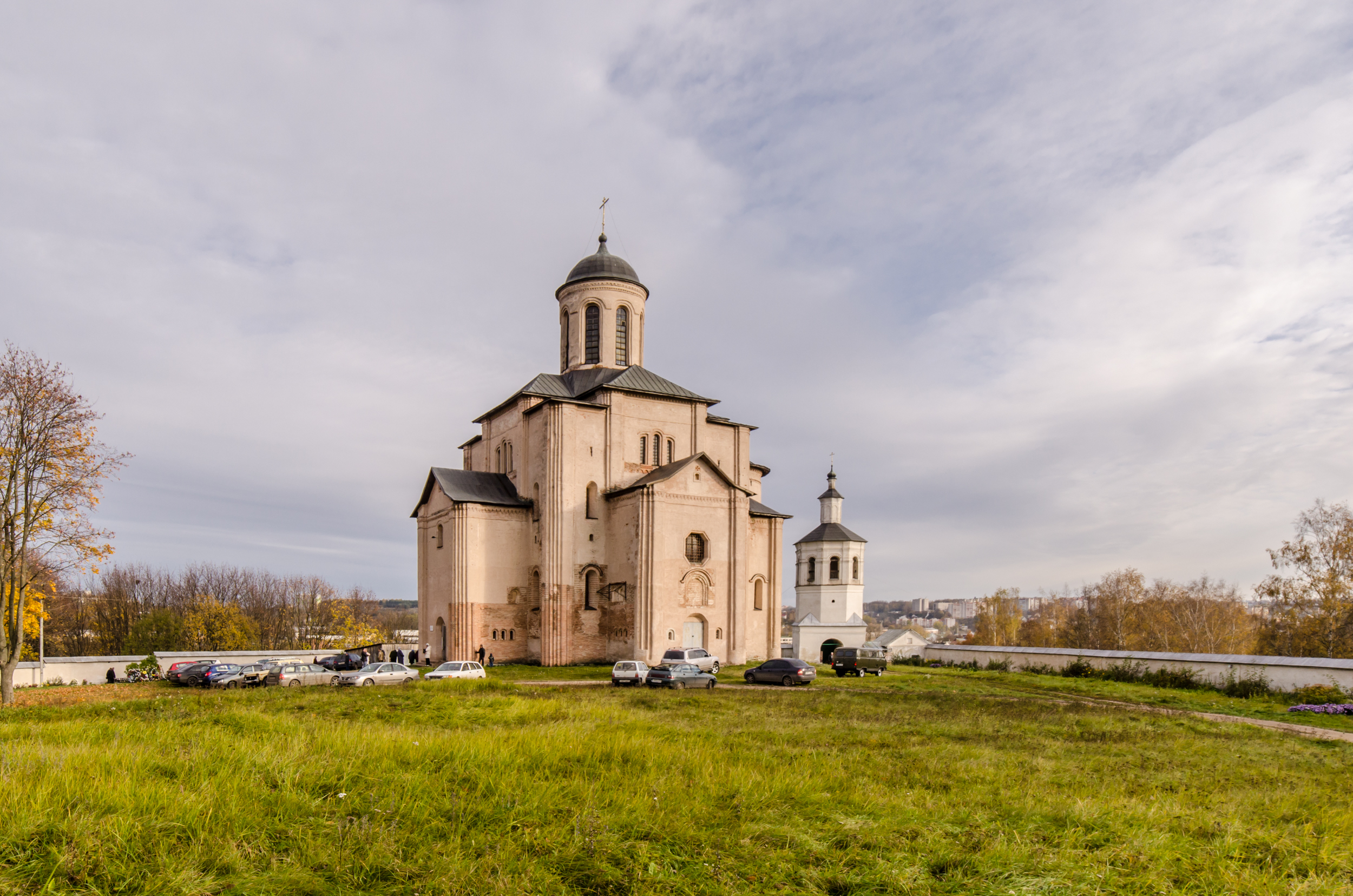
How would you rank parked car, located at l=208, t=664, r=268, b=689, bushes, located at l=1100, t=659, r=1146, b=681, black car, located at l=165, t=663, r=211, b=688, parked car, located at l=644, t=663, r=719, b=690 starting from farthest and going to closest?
bushes, located at l=1100, t=659, r=1146, b=681
black car, located at l=165, t=663, r=211, b=688
parked car, located at l=208, t=664, r=268, b=689
parked car, located at l=644, t=663, r=719, b=690

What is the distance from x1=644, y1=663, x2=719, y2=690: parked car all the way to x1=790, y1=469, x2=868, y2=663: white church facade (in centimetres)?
2369

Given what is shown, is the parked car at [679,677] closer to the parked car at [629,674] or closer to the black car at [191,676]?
the parked car at [629,674]

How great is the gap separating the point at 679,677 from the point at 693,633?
9769 millimetres

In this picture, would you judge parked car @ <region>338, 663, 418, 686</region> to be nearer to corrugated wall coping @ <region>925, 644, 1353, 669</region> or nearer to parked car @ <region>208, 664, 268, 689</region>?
parked car @ <region>208, 664, 268, 689</region>

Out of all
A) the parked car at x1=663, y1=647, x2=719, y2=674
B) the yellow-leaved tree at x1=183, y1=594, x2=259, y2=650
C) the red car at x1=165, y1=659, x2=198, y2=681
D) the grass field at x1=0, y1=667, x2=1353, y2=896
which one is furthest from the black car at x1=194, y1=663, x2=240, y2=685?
the yellow-leaved tree at x1=183, y1=594, x2=259, y2=650

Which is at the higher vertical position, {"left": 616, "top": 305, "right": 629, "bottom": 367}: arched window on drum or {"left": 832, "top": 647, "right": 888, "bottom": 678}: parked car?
{"left": 616, "top": 305, "right": 629, "bottom": 367}: arched window on drum

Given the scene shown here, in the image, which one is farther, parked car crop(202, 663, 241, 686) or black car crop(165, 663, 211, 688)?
black car crop(165, 663, 211, 688)

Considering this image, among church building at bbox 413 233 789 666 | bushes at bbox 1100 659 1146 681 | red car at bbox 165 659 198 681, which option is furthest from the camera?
church building at bbox 413 233 789 666

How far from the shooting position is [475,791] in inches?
278

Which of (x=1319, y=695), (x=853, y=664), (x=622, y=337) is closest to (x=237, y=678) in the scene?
(x=853, y=664)

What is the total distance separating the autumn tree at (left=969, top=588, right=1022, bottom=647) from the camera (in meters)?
74.9

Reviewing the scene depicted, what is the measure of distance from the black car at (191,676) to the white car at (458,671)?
294 inches

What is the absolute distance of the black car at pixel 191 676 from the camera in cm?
2570

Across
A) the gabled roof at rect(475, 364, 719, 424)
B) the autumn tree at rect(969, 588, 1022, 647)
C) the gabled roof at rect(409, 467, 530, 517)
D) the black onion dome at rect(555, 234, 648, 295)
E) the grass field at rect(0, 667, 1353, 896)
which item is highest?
the black onion dome at rect(555, 234, 648, 295)
